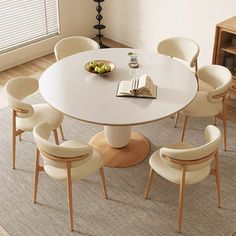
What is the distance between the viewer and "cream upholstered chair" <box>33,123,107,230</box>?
286 cm

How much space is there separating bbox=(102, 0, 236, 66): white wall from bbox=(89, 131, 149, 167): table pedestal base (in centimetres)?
168

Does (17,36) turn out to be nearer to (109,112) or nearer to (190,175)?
(109,112)

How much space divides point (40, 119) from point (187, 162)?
1.39 metres

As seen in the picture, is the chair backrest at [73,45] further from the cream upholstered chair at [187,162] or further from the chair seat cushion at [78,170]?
the cream upholstered chair at [187,162]

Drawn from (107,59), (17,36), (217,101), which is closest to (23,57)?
(17,36)

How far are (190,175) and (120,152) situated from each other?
3.27ft

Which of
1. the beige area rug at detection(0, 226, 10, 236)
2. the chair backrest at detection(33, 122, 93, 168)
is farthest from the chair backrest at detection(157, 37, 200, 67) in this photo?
the beige area rug at detection(0, 226, 10, 236)

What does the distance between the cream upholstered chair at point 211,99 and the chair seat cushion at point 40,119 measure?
3.64ft

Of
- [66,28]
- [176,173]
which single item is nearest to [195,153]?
[176,173]

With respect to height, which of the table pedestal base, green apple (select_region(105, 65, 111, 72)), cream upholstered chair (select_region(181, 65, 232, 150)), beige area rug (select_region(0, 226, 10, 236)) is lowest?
beige area rug (select_region(0, 226, 10, 236))

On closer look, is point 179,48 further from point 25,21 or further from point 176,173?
point 25,21

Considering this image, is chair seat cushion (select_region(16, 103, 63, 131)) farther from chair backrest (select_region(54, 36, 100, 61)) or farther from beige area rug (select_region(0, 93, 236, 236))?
chair backrest (select_region(54, 36, 100, 61))

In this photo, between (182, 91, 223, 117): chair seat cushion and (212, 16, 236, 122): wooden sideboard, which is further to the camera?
(212, 16, 236, 122): wooden sideboard

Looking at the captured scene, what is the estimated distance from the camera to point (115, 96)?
11.1ft
